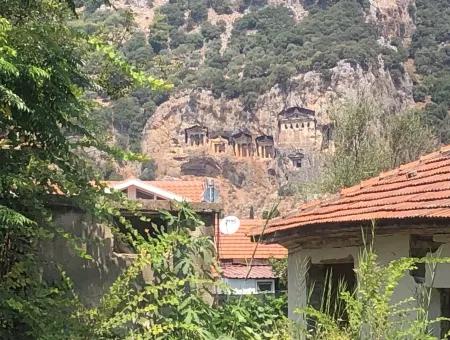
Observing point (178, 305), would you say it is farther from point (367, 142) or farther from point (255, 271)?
point (255, 271)

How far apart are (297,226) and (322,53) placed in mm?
90780

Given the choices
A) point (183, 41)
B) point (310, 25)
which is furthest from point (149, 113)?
point (310, 25)

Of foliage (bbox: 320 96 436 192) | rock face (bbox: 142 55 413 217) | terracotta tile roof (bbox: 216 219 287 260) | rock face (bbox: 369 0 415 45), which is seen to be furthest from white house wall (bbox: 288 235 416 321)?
rock face (bbox: 369 0 415 45)

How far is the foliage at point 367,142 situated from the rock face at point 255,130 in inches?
2600

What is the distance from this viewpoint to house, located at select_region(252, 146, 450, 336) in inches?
282

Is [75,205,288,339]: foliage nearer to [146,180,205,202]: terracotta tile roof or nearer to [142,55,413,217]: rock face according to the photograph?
[146,180,205,202]: terracotta tile roof

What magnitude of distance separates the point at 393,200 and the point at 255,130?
90.9 m

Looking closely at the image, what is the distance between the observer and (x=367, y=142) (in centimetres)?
2419

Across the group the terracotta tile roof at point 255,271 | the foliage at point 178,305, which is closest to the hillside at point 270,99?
the terracotta tile roof at point 255,271

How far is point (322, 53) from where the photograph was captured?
9750 centimetres

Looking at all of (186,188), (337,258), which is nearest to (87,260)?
(337,258)

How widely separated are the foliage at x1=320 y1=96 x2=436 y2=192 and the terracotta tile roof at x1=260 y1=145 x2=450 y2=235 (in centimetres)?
1304

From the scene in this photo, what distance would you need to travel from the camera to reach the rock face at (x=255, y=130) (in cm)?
9431

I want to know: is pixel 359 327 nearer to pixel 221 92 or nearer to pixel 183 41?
Result: pixel 221 92
